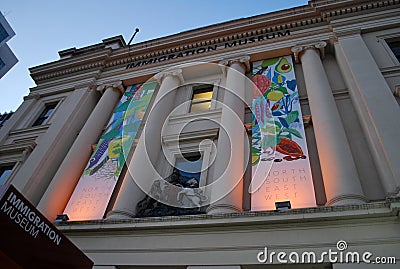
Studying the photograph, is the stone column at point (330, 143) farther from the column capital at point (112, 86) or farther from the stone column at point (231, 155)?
the column capital at point (112, 86)

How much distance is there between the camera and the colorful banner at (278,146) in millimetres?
7391

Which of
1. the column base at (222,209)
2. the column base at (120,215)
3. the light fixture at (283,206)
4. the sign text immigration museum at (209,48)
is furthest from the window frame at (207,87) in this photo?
the light fixture at (283,206)

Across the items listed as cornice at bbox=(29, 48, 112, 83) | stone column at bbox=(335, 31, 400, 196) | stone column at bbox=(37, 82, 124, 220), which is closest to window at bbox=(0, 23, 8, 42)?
cornice at bbox=(29, 48, 112, 83)

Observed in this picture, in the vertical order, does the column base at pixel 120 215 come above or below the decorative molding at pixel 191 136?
below

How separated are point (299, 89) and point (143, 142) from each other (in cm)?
585

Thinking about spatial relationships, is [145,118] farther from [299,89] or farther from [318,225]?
[318,225]

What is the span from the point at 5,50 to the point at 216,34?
10439 mm

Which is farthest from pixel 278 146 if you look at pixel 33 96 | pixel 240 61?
pixel 33 96

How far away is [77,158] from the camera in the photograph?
11.0m

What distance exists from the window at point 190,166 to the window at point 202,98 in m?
2.66

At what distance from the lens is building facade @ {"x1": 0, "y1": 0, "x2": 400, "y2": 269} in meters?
6.45

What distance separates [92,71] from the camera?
15.9 m

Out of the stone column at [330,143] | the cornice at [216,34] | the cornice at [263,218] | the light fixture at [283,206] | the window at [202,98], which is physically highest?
the cornice at [216,34]

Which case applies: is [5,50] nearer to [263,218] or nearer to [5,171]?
[5,171]
